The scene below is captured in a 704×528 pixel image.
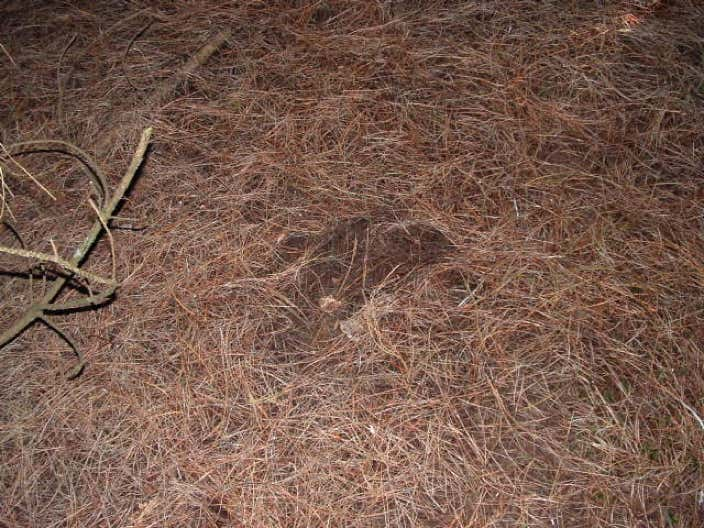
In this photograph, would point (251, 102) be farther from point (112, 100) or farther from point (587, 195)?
point (587, 195)

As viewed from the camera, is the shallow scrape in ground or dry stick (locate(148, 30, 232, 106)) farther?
dry stick (locate(148, 30, 232, 106))

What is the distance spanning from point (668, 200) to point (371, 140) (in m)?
1.08

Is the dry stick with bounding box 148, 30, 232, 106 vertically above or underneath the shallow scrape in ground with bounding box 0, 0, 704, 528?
above

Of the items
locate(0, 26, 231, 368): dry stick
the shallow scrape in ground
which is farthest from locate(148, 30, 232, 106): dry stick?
locate(0, 26, 231, 368): dry stick

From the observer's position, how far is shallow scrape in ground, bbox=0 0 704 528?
6.12 feet

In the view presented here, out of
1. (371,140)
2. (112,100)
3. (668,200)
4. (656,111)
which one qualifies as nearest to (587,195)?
(668,200)

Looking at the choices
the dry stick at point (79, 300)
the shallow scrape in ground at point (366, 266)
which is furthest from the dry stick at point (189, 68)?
the dry stick at point (79, 300)

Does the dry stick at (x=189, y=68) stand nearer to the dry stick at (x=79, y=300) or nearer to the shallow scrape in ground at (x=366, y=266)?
the shallow scrape in ground at (x=366, y=266)

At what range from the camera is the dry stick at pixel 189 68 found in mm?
2629

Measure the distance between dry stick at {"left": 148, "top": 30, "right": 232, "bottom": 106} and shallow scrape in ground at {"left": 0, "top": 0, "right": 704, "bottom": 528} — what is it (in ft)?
0.13

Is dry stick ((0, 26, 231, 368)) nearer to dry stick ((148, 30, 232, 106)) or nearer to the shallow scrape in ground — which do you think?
the shallow scrape in ground

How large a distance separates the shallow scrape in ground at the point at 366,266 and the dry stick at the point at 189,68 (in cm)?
4

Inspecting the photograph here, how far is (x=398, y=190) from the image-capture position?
2.34m

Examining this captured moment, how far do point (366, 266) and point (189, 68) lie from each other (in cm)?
119
